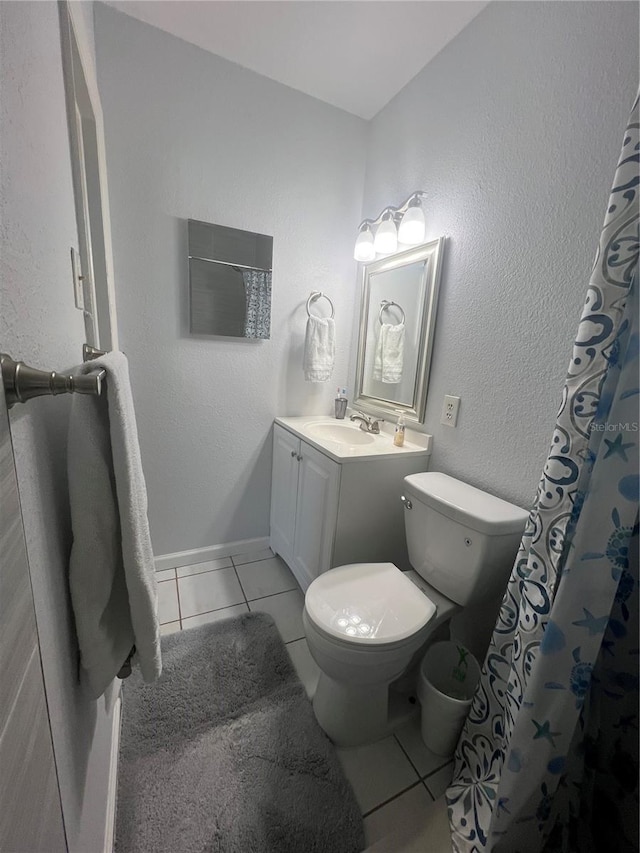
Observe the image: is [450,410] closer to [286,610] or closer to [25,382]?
[286,610]

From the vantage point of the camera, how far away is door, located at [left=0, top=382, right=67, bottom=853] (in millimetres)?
298

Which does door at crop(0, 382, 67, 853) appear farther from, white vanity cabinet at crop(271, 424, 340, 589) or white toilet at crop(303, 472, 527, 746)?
white vanity cabinet at crop(271, 424, 340, 589)

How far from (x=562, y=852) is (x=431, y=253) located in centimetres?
196

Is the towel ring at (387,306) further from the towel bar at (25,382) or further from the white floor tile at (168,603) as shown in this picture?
the white floor tile at (168,603)

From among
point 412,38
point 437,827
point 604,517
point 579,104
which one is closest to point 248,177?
point 412,38

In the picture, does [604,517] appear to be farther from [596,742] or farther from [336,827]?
[336,827]

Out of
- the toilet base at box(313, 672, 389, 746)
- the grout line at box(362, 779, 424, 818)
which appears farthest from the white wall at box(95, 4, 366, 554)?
the grout line at box(362, 779, 424, 818)

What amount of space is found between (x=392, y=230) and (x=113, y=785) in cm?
229

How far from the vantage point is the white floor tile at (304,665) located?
1292mm

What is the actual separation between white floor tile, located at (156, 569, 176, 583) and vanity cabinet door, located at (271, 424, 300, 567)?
1.88 feet

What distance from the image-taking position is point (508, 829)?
0.81m

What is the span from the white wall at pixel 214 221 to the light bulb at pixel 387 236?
0.34 metres

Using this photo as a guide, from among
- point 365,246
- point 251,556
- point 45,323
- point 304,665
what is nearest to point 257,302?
point 365,246

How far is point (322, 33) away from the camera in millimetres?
1424
